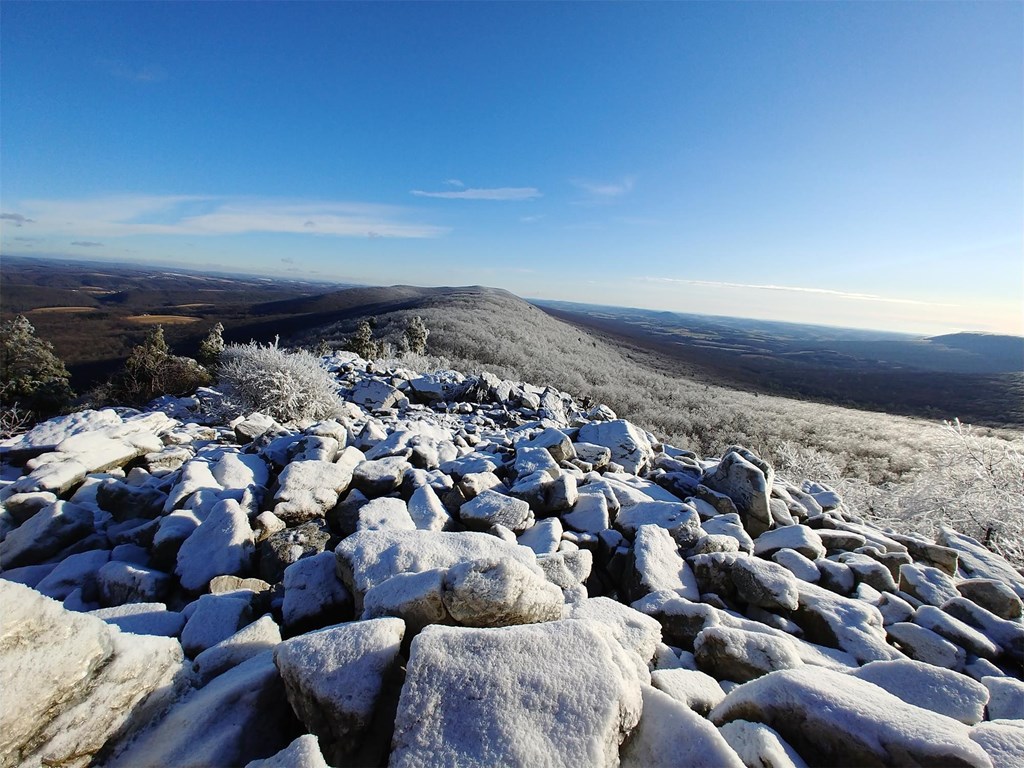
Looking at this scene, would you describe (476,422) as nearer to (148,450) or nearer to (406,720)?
(148,450)

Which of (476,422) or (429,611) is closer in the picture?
(429,611)

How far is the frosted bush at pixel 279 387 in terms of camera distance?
28.4 ft

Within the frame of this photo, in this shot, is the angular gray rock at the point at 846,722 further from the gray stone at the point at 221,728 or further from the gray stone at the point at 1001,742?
the gray stone at the point at 221,728

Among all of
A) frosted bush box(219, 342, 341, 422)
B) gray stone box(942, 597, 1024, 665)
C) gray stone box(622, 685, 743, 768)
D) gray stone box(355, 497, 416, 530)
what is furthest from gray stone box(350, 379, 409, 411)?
gray stone box(942, 597, 1024, 665)

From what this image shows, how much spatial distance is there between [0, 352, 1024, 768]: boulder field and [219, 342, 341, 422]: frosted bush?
1.65 meters

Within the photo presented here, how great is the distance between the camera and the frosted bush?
8664mm

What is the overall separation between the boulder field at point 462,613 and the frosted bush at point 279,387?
165 centimetres

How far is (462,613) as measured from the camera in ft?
8.02

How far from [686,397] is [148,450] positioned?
30.4 m

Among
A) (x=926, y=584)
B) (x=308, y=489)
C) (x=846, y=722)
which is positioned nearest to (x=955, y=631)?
(x=926, y=584)

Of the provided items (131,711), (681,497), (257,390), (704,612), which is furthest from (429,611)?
(257,390)

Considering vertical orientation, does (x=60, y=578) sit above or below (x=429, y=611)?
below

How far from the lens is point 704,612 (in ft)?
10.9

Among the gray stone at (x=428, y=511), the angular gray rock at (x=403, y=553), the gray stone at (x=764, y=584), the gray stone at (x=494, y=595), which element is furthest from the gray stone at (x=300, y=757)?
the gray stone at (x=764, y=584)
